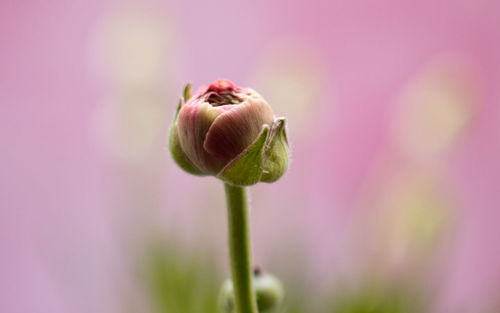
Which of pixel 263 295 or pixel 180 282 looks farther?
pixel 180 282

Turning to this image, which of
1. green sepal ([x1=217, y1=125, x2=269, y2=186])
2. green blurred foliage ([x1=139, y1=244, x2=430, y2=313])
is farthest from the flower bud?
green blurred foliage ([x1=139, y1=244, x2=430, y2=313])

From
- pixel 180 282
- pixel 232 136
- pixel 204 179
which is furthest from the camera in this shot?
pixel 204 179

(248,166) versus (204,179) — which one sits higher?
(248,166)

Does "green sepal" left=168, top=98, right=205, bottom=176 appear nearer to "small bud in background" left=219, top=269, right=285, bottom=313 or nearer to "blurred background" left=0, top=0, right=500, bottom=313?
"small bud in background" left=219, top=269, right=285, bottom=313

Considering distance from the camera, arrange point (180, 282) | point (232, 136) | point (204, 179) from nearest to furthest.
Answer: point (232, 136)
point (180, 282)
point (204, 179)

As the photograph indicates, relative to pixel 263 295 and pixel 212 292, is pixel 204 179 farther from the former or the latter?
pixel 263 295

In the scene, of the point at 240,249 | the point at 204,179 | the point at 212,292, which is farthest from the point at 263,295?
the point at 204,179

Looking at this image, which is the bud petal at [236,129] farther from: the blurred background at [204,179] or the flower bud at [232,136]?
the blurred background at [204,179]

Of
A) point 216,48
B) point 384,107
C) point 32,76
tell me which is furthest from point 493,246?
point 32,76

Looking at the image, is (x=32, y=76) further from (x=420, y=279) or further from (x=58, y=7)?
(x=420, y=279)
